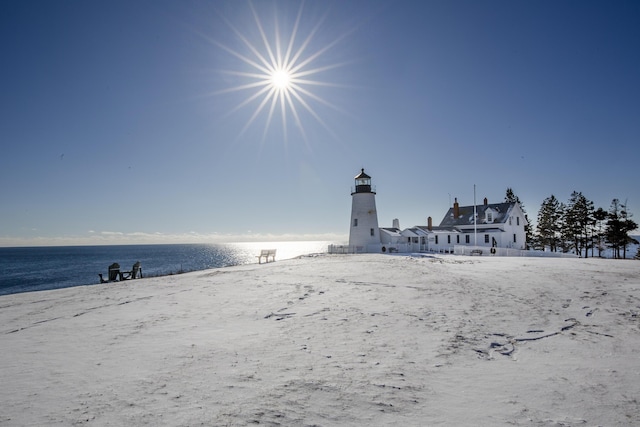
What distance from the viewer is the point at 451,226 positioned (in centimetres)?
4878

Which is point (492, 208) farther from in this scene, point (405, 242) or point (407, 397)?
point (407, 397)

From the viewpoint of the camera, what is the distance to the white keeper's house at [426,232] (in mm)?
41516

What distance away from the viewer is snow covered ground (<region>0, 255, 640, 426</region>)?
A: 443cm

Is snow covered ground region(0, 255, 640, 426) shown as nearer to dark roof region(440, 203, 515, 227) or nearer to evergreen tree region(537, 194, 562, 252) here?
dark roof region(440, 203, 515, 227)

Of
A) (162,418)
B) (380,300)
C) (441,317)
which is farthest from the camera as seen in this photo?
(380,300)

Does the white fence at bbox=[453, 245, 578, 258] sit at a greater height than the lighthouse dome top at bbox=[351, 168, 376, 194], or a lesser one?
lesser

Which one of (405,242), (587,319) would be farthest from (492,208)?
(587,319)

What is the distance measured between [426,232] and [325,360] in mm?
40820

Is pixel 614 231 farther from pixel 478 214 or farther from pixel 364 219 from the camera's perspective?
pixel 364 219

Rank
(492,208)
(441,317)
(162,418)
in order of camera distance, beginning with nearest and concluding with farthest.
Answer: (162,418) → (441,317) → (492,208)

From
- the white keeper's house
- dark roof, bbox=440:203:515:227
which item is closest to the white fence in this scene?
the white keeper's house

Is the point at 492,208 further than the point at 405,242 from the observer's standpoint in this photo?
Yes

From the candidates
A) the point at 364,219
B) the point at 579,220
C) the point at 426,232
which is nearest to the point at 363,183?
the point at 364,219

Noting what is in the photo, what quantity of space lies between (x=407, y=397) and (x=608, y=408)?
2.89 metres
